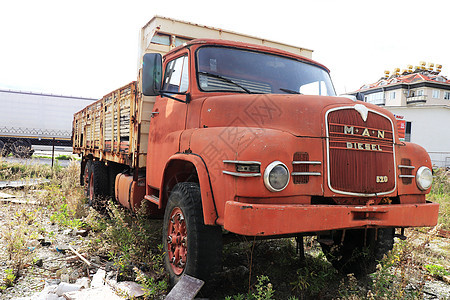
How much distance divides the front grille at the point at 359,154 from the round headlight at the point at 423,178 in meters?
0.35

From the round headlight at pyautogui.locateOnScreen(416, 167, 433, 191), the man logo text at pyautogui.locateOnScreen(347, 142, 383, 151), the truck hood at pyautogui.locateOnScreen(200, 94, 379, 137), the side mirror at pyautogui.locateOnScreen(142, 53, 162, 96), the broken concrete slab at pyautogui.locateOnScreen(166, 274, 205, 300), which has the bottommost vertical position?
A: the broken concrete slab at pyautogui.locateOnScreen(166, 274, 205, 300)

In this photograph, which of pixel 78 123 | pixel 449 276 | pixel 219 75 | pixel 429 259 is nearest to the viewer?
pixel 219 75

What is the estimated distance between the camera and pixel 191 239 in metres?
2.96

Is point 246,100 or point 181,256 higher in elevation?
point 246,100

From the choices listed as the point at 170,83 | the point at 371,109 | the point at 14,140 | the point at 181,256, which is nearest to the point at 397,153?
the point at 371,109

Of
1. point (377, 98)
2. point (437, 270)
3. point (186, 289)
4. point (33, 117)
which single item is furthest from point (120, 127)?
point (377, 98)

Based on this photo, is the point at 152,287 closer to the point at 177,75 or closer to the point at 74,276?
the point at 74,276

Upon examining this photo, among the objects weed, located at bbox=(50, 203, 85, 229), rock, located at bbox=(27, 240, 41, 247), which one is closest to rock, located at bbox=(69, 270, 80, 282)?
rock, located at bbox=(27, 240, 41, 247)

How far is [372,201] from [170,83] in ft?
8.74

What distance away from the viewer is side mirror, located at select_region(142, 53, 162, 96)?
3.55 metres

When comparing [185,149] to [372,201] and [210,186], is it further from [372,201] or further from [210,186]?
[372,201]

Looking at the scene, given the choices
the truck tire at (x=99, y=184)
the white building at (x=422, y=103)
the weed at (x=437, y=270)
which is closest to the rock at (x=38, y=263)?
the truck tire at (x=99, y=184)

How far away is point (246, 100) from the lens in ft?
10.7

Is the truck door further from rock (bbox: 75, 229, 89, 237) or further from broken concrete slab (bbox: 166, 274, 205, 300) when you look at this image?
rock (bbox: 75, 229, 89, 237)
